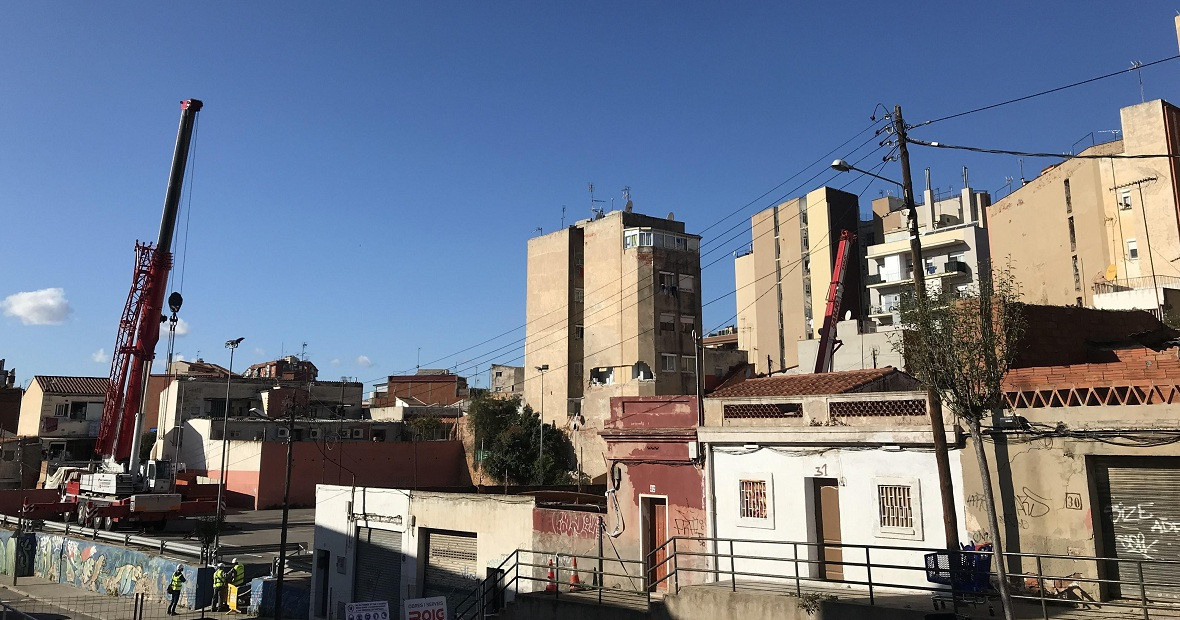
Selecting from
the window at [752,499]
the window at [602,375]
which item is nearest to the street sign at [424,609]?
the window at [752,499]

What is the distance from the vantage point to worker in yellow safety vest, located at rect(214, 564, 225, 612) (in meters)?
28.5

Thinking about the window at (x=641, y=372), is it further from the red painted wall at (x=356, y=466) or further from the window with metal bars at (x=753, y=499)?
the window with metal bars at (x=753, y=499)

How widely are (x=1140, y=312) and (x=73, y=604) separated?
36.1 meters

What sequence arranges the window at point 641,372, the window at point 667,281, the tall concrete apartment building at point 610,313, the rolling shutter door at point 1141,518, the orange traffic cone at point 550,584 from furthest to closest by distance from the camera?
the window at point 667,281 < the tall concrete apartment building at point 610,313 < the window at point 641,372 < the orange traffic cone at point 550,584 < the rolling shutter door at point 1141,518

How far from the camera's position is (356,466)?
55.1 meters

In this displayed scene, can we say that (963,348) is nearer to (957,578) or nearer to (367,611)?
(957,578)

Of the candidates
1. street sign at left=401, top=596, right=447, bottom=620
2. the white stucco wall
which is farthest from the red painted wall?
street sign at left=401, top=596, right=447, bottom=620

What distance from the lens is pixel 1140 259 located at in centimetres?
4609

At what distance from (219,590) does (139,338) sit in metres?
16.2

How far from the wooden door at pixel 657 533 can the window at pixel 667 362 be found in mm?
41258

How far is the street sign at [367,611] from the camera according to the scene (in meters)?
14.2

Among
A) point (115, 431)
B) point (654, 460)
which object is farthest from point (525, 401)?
point (654, 460)

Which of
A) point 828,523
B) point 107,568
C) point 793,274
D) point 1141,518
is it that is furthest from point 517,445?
point 1141,518

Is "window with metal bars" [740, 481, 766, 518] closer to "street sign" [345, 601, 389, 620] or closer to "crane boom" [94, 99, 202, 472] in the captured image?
"street sign" [345, 601, 389, 620]
